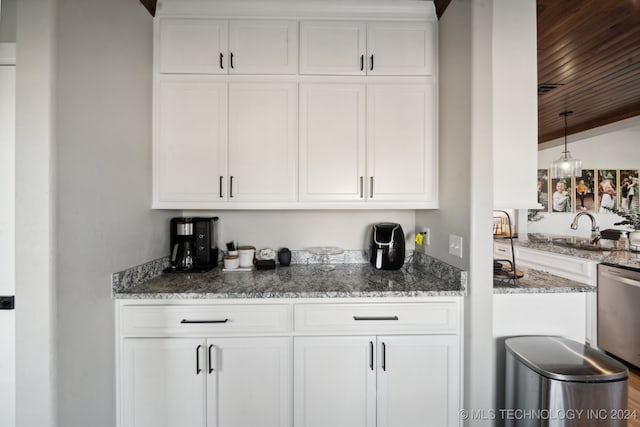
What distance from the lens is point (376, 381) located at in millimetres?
1336

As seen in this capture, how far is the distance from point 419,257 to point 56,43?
222 cm

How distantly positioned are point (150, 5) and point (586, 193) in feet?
22.3

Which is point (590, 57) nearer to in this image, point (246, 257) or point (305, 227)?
point (305, 227)

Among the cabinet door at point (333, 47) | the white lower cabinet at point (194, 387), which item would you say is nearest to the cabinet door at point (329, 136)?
the cabinet door at point (333, 47)

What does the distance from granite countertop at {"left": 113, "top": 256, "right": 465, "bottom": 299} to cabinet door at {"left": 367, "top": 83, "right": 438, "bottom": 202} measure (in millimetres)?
519

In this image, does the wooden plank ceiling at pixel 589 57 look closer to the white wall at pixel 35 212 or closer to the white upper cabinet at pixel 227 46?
the white upper cabinet at pixel 227 46

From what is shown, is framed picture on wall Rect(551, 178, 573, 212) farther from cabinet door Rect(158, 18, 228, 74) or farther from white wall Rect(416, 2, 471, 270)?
cabinet door Rect(158, 18, 228, 74)

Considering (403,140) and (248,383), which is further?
(403,140)

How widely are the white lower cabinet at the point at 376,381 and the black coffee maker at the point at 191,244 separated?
2.86 ft

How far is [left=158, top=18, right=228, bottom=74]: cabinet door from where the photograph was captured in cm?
161

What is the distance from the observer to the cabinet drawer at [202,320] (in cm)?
131

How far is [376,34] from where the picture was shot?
1648 mm

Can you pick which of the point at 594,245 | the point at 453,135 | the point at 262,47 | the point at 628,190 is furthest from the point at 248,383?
the point at 628,190

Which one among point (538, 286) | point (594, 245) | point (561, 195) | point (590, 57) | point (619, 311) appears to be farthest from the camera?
point (561, 195)
